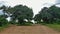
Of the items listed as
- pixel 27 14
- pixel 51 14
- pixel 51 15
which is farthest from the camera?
pixel 51 14

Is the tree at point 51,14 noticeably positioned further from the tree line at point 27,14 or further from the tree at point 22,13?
the tree at point 22,13

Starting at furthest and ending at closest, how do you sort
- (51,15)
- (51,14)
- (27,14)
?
(51,14), (51,15), (27,14)

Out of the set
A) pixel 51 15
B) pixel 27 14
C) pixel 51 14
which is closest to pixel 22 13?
pixel 27 14

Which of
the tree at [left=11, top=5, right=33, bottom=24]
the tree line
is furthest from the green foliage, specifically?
the tree at [left=11, top=5, right=33, bottom=24]

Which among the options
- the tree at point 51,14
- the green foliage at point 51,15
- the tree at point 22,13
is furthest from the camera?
the tree at point 51,14

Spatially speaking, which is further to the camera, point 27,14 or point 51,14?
point 51,14

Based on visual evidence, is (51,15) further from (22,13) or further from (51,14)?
(22,13)

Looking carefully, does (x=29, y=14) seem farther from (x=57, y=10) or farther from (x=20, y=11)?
(x=57, y=10)

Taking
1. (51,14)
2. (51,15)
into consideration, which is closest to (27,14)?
(51,15)

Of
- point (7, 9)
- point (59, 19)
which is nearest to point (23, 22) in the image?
point (7, 9)

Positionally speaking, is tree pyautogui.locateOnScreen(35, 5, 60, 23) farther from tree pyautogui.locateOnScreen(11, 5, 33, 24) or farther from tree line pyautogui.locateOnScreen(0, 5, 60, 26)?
tree pyautogui.locateOnScreen(11, 5, 33, 24)

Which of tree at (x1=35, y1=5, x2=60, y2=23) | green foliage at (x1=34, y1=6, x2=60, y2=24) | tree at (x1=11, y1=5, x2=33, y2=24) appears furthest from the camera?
tree at (x1=35, y1=5, x2=60, y2=23)

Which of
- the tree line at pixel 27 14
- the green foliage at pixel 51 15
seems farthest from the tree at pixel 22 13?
the green foliage at pixel 51 15

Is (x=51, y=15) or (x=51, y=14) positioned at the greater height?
(x=51, y=14)
